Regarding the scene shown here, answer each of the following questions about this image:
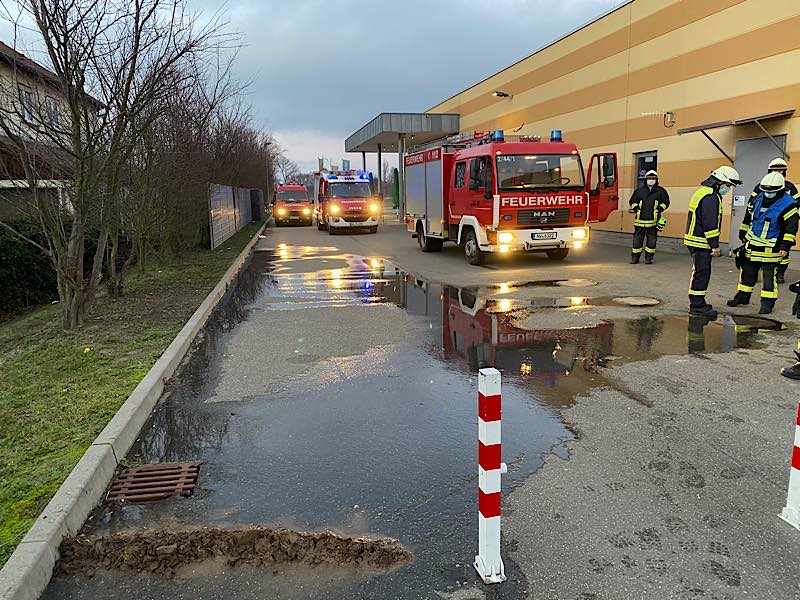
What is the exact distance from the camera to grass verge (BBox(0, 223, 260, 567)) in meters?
3.64

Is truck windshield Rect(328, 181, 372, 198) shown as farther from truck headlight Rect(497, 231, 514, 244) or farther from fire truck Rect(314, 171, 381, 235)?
truck headlight Rect(497, 231, 514, 244)

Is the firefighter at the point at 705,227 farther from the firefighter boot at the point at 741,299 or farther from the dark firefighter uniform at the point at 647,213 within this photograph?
the dark firefighter uniform at the point at 647,213

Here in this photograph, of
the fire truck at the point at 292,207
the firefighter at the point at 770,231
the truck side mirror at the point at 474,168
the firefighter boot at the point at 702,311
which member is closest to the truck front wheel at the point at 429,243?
the truck side mirror at the point at 474,168

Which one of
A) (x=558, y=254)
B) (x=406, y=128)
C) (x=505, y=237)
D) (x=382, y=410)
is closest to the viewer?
(x=382, y=410)

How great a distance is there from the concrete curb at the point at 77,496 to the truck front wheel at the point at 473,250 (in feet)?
29.4

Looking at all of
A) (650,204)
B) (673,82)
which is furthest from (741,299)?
(673,82)

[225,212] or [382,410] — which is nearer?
[382,410]

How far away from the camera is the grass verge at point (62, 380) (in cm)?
364

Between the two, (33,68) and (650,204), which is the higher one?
(33,68)

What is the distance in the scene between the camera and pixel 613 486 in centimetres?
354

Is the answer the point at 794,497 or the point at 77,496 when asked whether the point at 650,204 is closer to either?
the point at 794,497

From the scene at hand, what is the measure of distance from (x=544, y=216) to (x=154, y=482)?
1031cm

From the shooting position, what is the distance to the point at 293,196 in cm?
3341

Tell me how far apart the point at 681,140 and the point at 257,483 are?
15.2m
